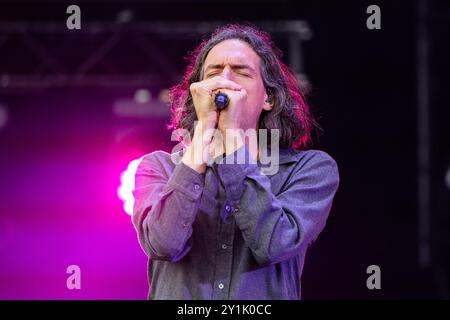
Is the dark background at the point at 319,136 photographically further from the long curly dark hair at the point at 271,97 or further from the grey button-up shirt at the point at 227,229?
the grey button-up shirt at the point at 227,229

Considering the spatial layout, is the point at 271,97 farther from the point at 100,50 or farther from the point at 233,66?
the point at 100,50

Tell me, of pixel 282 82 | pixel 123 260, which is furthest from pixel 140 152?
pixel 282 82

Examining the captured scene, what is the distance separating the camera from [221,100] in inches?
81.4

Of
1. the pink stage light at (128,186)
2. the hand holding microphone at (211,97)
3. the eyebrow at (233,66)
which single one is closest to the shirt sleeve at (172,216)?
the hand holding microphone at (211,97)

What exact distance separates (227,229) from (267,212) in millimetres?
157

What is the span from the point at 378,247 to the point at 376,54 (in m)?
1.74

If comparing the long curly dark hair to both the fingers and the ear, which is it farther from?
the fingers

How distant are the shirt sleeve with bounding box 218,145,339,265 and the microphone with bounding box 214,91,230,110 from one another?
5.3 inches

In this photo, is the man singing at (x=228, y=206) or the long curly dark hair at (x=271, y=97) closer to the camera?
the man singing at (x=228, y=206)

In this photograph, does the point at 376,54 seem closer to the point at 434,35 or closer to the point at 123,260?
the point at 434,35

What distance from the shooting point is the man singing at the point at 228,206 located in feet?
6.50

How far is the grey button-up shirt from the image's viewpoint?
197cm

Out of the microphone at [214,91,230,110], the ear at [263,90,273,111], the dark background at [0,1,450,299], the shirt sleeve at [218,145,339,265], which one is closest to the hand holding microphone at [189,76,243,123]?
the microphone at [214,91,230,110]

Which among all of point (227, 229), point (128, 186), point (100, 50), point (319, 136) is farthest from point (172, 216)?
point (100, 50)
